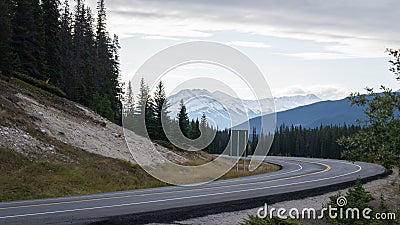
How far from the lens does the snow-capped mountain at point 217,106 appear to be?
600 inches

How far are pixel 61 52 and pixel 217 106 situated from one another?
1943 inches

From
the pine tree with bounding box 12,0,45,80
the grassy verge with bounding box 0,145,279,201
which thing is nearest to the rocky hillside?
the grassy verge with bounding box 0,145,279,201

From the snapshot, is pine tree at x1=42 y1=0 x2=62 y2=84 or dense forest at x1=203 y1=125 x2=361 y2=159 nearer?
pine tree at x1=42 y1=0 x2=62 y2=84

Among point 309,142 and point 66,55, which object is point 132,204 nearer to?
point 66,55

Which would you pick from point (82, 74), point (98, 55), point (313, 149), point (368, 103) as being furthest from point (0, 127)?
point (313, 149)

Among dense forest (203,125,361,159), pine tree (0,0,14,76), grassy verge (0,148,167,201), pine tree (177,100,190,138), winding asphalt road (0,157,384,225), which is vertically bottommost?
dense forest (203,125,361,159)

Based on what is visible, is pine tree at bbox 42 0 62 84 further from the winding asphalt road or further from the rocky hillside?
the winding asphalt road

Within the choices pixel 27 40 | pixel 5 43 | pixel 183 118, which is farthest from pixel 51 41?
pixel 183 118

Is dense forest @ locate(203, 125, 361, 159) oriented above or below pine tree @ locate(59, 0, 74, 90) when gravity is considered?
below

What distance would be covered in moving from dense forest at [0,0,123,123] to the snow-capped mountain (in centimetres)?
2631

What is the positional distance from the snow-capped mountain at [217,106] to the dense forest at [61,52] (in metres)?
26.3

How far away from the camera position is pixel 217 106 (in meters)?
15.5

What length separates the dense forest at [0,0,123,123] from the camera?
4328 cm

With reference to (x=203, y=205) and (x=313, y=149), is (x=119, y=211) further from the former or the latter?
(x=313, y=149)
